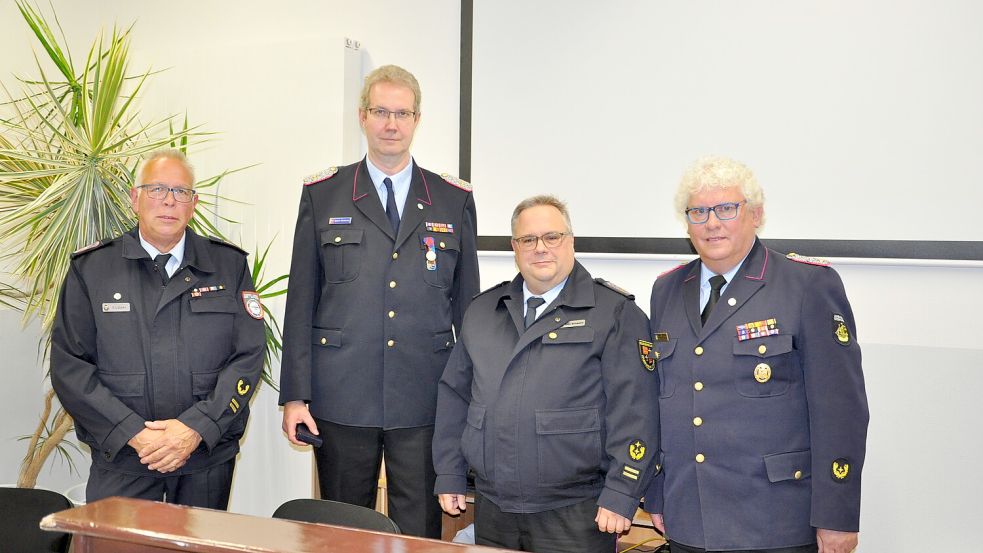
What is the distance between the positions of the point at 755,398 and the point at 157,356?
1640 millimetres

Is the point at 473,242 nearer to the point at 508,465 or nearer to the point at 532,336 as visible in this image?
the point at 532,336

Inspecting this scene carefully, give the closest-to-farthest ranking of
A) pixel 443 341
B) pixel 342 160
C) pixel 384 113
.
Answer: pixel 384 113 < pixel 443 341 < pixel 342 160

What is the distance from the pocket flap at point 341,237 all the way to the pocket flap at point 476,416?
2.09 ft

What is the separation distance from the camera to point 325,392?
96.3 inches

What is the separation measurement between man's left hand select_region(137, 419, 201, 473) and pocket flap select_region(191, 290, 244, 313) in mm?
334

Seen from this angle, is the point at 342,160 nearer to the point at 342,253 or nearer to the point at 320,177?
the point at 320,177

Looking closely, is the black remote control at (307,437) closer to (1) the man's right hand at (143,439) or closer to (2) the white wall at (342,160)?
(1) the man's right hand at (143,439)

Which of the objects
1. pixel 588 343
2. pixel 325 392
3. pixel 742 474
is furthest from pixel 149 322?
pixel 742 474

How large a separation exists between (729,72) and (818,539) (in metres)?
1.81

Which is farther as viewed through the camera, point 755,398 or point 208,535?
point 755,398

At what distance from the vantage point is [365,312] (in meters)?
2.43

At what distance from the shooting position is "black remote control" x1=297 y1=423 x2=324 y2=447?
2408mm

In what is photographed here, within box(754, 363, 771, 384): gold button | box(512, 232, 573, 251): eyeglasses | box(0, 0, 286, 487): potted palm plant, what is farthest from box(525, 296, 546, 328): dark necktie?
box(0, 0, 286, 487): potted palm plant

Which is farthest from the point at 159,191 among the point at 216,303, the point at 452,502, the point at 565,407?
the point at 565,407
